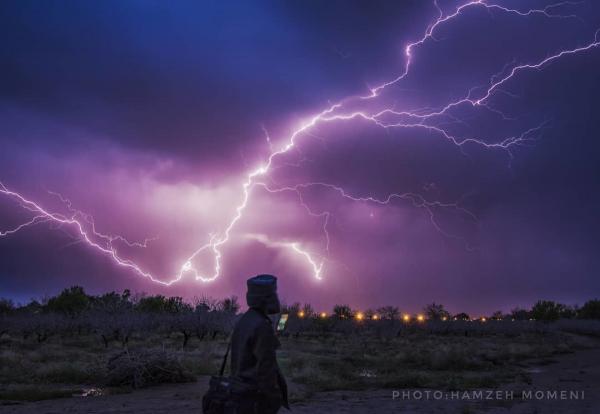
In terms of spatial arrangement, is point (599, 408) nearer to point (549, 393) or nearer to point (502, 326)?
point (549, 393)

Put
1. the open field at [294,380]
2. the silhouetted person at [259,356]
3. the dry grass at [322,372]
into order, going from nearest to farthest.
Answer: the silhouetted person at [259,356] < the open field at [294,380] < the dry grass at [322,372]

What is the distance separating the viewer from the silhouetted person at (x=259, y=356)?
180 inches

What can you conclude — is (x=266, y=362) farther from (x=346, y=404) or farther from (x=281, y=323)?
(x=346, y=404)

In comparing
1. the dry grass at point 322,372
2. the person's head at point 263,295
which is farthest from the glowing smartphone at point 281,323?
the dry grass at point 322,372

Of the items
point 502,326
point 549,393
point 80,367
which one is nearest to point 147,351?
point 80,367

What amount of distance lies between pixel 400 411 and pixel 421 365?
11.9 m

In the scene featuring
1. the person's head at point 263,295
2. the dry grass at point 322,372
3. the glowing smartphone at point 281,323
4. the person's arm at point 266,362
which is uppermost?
the person's head at point 263,295

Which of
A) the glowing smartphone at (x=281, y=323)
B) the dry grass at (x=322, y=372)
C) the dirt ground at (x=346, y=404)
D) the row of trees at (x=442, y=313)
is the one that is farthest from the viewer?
the row of trees at (x=442, y=313)

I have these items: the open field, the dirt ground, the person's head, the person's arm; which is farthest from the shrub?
the person's arm

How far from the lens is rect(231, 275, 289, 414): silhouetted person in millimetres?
4582

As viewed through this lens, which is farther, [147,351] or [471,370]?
[471,370]

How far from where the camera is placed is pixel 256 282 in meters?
5.07

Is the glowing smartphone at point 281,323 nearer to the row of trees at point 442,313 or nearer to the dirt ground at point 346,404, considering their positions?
the dirt ground at point 346,404

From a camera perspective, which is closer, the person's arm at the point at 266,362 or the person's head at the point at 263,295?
the person's arm at the point at 266,362
